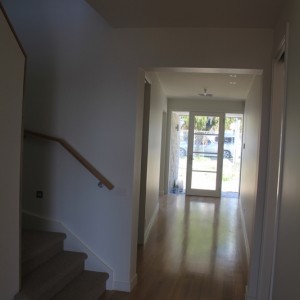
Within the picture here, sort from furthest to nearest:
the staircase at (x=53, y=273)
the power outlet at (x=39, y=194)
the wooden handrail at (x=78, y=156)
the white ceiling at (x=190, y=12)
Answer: the power outlet at (x=39, y=194) < the wooden handrail at (x=78, y=156) < the staircase at (x=53, y=273) < the white ceiling at (x=190, y=12)

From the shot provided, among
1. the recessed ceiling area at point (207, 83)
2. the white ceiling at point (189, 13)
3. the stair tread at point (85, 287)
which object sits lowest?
the stair tread at point (85, 287)

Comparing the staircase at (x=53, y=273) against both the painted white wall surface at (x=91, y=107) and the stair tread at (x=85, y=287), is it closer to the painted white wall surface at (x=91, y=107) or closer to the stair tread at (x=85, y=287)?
the stair tread at (x=85, y=287)

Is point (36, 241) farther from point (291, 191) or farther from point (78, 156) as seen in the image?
point (291, 191)

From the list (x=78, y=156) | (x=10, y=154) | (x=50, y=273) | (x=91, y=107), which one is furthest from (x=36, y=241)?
(x=91, y=107)

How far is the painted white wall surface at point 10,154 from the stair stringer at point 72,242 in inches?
38.4

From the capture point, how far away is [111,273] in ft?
11.5

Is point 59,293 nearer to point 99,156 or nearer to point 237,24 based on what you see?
point 99,156

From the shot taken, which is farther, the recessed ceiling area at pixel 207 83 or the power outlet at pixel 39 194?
the recessed ceiling area at pixel 207 83

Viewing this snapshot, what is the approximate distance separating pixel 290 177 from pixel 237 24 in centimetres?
171

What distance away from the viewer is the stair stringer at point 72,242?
3.53 meters

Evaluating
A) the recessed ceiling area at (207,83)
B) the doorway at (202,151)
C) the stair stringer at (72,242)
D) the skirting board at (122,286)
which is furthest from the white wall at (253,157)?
the doorway at (202,151)

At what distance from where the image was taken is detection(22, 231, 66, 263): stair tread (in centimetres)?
303

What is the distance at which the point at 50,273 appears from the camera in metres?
3.01

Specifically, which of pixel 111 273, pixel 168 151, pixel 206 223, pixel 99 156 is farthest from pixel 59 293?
pixel 168 151
